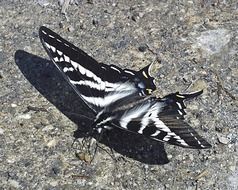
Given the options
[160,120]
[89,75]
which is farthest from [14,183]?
[160,120]

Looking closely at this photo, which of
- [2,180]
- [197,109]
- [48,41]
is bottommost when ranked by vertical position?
[2,180]

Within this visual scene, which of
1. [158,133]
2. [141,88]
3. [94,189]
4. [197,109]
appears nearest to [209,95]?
[197,109]

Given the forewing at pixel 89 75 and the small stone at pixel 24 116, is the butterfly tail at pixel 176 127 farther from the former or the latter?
the small stone at pixel 24 116

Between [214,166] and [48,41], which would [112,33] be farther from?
[214,166]

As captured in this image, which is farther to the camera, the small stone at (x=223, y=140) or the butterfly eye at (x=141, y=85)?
the butterfly eye at (x=141, y=85)

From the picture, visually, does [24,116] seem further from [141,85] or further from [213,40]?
[213,40]

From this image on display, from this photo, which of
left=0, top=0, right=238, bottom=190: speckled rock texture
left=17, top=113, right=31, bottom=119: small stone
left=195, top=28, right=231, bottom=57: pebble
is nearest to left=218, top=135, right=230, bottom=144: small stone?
left=0, top=0, right=238, bottom=190: speckled rock texture

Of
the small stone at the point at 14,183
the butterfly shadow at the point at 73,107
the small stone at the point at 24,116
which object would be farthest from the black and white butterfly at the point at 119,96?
the small stone at the point at 14,183
